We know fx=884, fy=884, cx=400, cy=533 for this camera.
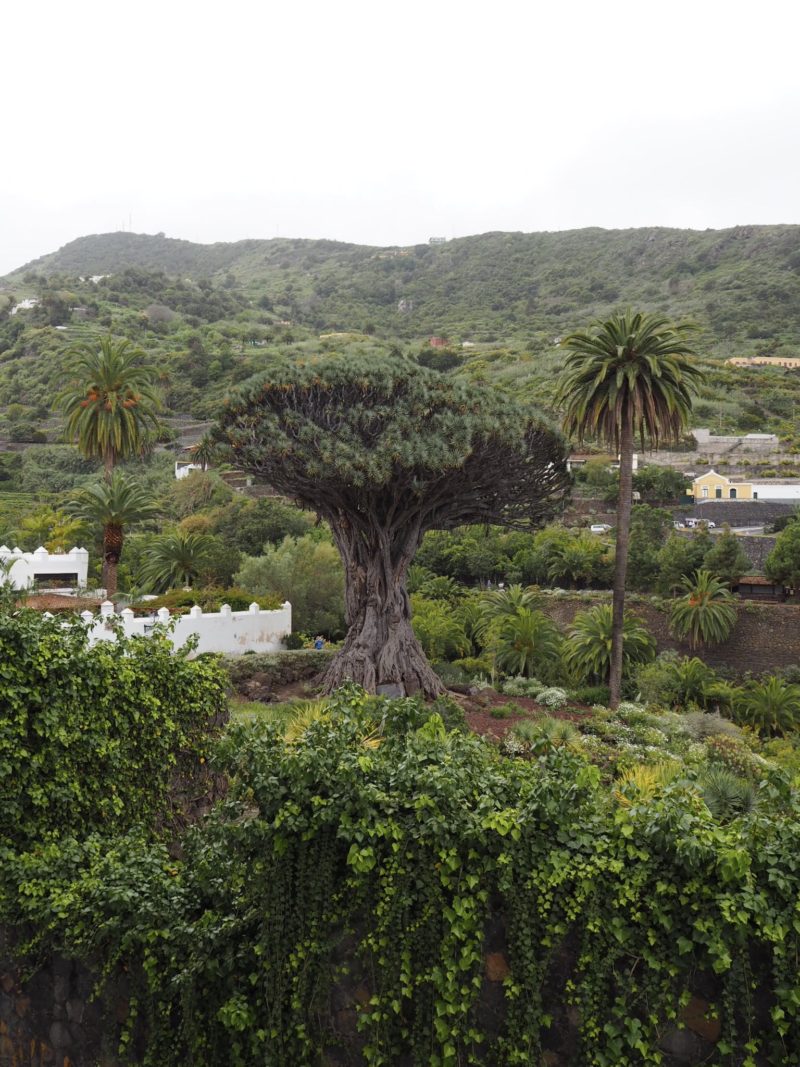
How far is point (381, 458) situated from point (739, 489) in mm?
41495

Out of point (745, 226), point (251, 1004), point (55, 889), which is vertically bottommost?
point (251, 1004)

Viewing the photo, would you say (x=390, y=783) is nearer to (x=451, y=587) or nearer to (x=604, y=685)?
(x=604, y=685)

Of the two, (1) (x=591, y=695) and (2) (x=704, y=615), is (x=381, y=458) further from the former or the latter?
(2) (x=704, y=615)

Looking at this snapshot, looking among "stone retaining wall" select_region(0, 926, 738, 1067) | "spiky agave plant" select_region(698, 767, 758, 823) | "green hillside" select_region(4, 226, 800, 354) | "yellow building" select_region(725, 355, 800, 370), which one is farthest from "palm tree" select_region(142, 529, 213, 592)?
"green hillside" select_region(4, 226, 800, 354)

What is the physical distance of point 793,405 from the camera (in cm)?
7338

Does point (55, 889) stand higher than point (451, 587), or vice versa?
point (55, 889)

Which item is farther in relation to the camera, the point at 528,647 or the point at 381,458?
the point at 528,647

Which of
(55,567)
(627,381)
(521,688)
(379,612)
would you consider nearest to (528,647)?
(521,688)

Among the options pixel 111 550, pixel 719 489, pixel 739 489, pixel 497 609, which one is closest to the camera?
pixel 111 550

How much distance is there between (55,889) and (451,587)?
32704mm

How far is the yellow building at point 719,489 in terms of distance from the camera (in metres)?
54.0

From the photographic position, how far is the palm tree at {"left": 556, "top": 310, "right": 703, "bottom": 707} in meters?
21.7

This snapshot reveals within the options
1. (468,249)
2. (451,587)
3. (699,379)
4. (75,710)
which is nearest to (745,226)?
(468,249)

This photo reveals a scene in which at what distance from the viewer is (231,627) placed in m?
25.5
